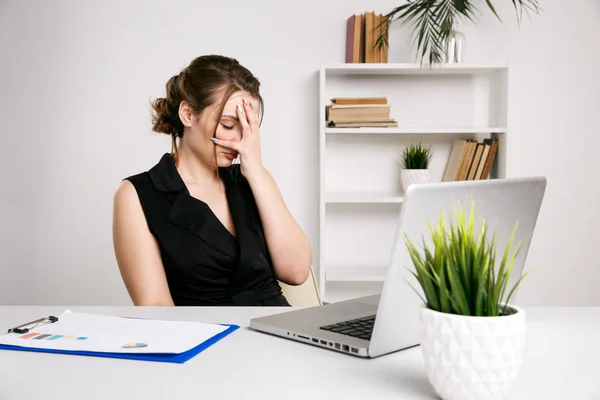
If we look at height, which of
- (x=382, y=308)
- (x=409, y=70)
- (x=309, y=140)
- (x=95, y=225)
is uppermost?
(x=409, y=70)

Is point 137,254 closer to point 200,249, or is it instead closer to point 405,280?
point 200,249

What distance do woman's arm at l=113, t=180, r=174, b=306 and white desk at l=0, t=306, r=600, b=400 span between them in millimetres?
652

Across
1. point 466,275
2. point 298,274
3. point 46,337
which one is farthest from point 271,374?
point 298,274

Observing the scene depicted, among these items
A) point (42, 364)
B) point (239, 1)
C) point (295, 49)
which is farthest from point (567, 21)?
point (42, 364)

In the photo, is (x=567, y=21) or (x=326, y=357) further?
(x=567, y=21)

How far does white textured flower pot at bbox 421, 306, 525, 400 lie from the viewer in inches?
30.2

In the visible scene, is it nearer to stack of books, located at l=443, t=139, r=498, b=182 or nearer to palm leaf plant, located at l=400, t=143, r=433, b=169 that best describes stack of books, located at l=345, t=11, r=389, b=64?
palm leaf plant, located at l=400, t=143, r=433, b=169

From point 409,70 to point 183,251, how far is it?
1.87 metres

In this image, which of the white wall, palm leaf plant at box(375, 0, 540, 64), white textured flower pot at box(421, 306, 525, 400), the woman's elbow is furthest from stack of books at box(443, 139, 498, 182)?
white textured flower pot at box(421, 306, 525, 400)

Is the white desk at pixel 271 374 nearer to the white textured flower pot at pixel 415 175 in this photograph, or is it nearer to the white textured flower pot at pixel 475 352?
the white textured flower pot at pixel 475 352

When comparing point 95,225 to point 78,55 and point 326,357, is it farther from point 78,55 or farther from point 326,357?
point 326,357

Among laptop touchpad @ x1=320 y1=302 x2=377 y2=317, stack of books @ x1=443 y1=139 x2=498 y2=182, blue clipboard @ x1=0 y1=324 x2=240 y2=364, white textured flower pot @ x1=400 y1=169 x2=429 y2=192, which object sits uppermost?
stack of books @ x1=443 y1=139 x2=498 y2=182

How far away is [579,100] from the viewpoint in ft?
11.5

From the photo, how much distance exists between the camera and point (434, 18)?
3377mm
